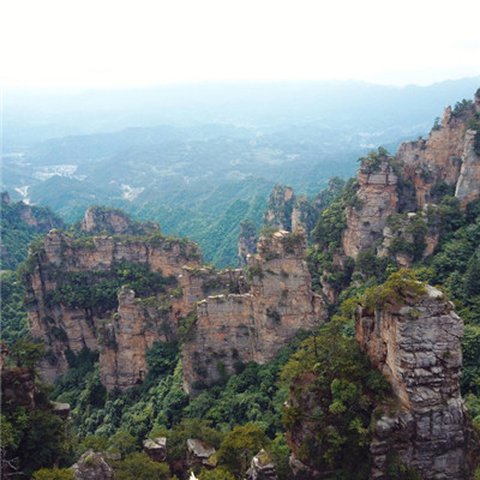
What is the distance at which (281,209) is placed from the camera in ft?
239

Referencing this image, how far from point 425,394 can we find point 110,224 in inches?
2022

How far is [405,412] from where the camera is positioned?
17031 millimetres

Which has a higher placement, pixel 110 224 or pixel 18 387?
pixel 18 387

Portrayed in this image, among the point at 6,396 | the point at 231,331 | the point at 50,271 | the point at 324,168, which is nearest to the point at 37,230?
the point at 50,271

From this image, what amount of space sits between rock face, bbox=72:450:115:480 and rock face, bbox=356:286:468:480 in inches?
338

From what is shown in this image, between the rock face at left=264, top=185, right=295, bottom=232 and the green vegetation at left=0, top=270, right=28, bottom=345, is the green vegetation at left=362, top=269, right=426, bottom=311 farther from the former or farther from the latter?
the rock face at left=264, top=185, right=295, bottom=232

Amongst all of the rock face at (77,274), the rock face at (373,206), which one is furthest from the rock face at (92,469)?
the rock face at (373,206)

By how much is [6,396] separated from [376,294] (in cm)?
1260

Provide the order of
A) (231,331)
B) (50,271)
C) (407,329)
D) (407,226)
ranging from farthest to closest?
(50,271) → (407,226) → (231,331) → (407,329)

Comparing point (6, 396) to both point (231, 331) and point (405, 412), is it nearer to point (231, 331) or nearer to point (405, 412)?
point (405, 412)

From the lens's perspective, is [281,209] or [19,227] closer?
[281,209]

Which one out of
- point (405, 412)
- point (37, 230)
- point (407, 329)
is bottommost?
point (37, 230)

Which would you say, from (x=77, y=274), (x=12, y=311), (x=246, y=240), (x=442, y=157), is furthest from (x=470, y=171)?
(x=12, y=311)

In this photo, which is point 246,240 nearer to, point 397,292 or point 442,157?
point 442,157
